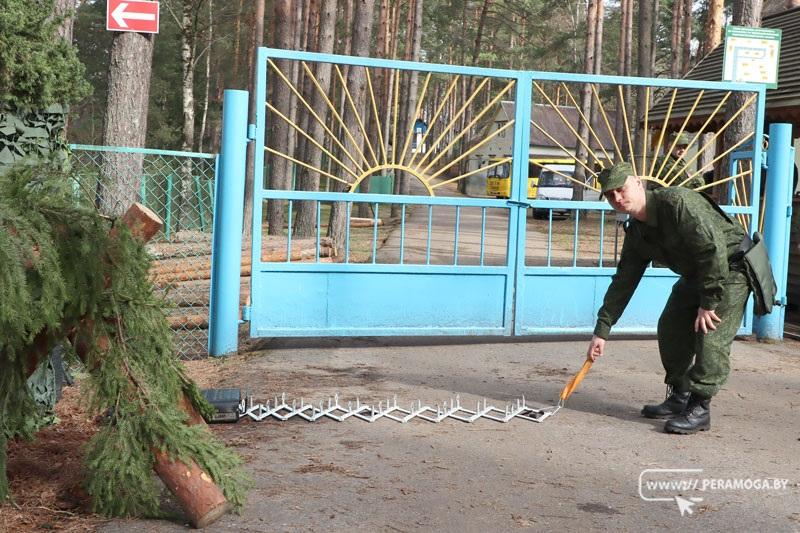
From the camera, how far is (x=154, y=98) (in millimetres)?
46062

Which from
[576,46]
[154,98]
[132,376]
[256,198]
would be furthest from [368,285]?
[576,46]

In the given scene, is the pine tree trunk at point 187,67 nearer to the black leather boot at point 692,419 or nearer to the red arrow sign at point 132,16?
the red arrow sign at point 132,16

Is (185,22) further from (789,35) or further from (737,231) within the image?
(737,231)

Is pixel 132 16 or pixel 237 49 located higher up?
pixel 237 49

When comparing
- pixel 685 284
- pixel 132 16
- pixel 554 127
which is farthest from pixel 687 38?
pixel 685 284

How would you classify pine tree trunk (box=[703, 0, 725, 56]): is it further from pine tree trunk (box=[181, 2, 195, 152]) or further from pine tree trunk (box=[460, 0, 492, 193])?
pine tree trunk (box=[181, 2, 195, 152])

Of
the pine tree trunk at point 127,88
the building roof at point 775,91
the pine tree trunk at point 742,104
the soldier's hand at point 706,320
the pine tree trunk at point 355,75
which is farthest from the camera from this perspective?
the pine tree trunk at point 355,75

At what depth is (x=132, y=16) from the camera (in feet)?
31.6

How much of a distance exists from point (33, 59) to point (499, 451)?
320 centimetres

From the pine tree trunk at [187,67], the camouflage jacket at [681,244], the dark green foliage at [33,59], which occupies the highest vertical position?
the pine tree trunk at [187,67]

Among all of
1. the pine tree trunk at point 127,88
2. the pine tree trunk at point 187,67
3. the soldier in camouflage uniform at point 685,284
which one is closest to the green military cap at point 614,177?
the soldier in camouflage uniform at point 685,284

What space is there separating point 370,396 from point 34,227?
3244 mm

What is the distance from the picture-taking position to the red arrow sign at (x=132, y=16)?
9.52 m

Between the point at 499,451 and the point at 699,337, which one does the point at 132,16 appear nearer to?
the point at 499,451
